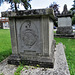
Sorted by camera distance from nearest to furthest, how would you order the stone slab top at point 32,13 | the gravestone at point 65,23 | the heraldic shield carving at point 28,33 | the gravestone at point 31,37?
the stone slab top at point 32,13 < the gravestone at point 31,37 < the heraldic shield carving at point 28,33 < the gravestone at point 65,23

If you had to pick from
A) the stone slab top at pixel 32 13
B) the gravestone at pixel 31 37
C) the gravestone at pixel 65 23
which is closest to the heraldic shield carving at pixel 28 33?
the gravestone at pixel 31 37

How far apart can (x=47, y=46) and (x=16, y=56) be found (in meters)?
0.98

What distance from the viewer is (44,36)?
217cm

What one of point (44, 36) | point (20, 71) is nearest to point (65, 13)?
point (44, 36)

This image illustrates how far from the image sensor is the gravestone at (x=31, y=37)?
209 centimetres

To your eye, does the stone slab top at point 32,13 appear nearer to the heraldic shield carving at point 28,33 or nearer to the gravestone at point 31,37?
the gravestone at point 31,37

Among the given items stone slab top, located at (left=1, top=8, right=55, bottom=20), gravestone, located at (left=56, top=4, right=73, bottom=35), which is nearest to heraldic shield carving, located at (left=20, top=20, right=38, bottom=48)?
stone slab top, located at (left=1, top=8, right=55, bottom=20)

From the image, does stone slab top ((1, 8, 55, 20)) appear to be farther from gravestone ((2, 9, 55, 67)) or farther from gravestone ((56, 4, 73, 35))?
gravestone ((56, 4, 73, 35))

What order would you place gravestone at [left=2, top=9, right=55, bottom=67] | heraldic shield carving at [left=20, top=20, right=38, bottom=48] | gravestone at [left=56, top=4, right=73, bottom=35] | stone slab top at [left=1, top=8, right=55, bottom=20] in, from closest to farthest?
stone slab top at [left=1, top=8, right=55, bottom=20] < gravestone at [left=2, top=9, right=55, bottom=67] < heraldic shield carving at [left=20, top=20, right=38, bottom=48] < gravestone at [left=56, top=4, right=73, bottom=35]

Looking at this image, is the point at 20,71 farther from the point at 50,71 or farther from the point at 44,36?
the point at 44,36

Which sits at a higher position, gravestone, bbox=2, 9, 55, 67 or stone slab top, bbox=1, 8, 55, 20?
stone slab top, bbox=1, 8, 55, 20

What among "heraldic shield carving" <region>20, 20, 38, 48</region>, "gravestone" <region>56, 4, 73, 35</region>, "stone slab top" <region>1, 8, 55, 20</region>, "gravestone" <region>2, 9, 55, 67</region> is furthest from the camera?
"gravestone" <region>56, 4, 73, 35</region>

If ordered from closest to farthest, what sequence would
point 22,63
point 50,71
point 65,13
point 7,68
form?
point 50,71 → point 7,68 → point 22,63 → point 65,13

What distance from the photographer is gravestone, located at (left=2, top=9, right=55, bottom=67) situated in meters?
2.09
